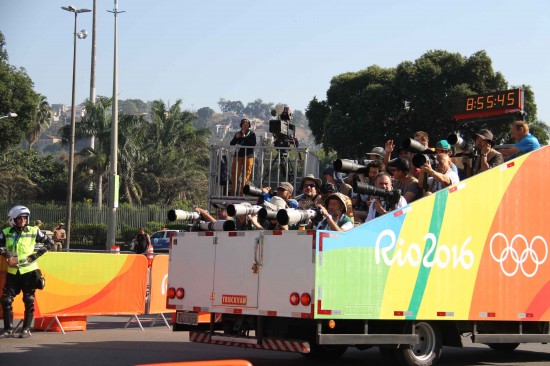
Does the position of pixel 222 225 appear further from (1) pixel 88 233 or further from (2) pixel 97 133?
(2) pixel 97 133

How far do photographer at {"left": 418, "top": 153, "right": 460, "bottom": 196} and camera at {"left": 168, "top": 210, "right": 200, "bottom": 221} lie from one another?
10.0 ft

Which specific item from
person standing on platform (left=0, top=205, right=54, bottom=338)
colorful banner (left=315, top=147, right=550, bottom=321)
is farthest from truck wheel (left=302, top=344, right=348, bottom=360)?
person standing on platform (left=0, top=205, right=54, bottom=338)

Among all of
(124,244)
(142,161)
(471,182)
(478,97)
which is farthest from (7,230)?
(142,161)

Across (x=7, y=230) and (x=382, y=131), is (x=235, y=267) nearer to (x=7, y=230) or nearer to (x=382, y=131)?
(x=7, y=230)

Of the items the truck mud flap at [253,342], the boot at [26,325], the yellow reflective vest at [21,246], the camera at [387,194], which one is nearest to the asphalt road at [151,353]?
the boot at [26,325]

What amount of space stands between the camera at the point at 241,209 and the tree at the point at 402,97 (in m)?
42.8

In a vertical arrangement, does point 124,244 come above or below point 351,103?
below

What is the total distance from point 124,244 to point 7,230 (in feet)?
126

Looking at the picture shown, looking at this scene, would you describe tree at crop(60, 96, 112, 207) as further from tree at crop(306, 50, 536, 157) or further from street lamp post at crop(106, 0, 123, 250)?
street lamp post at crop(106, 0, 123, 250)

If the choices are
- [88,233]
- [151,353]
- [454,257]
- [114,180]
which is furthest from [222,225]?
[88,233]

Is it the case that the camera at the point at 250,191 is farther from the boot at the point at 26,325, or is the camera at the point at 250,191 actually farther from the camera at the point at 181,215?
the boot at the point at 26,325

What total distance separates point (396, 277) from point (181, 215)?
300cm

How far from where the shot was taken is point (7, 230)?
13.9 metres

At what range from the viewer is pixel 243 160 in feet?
60.4
